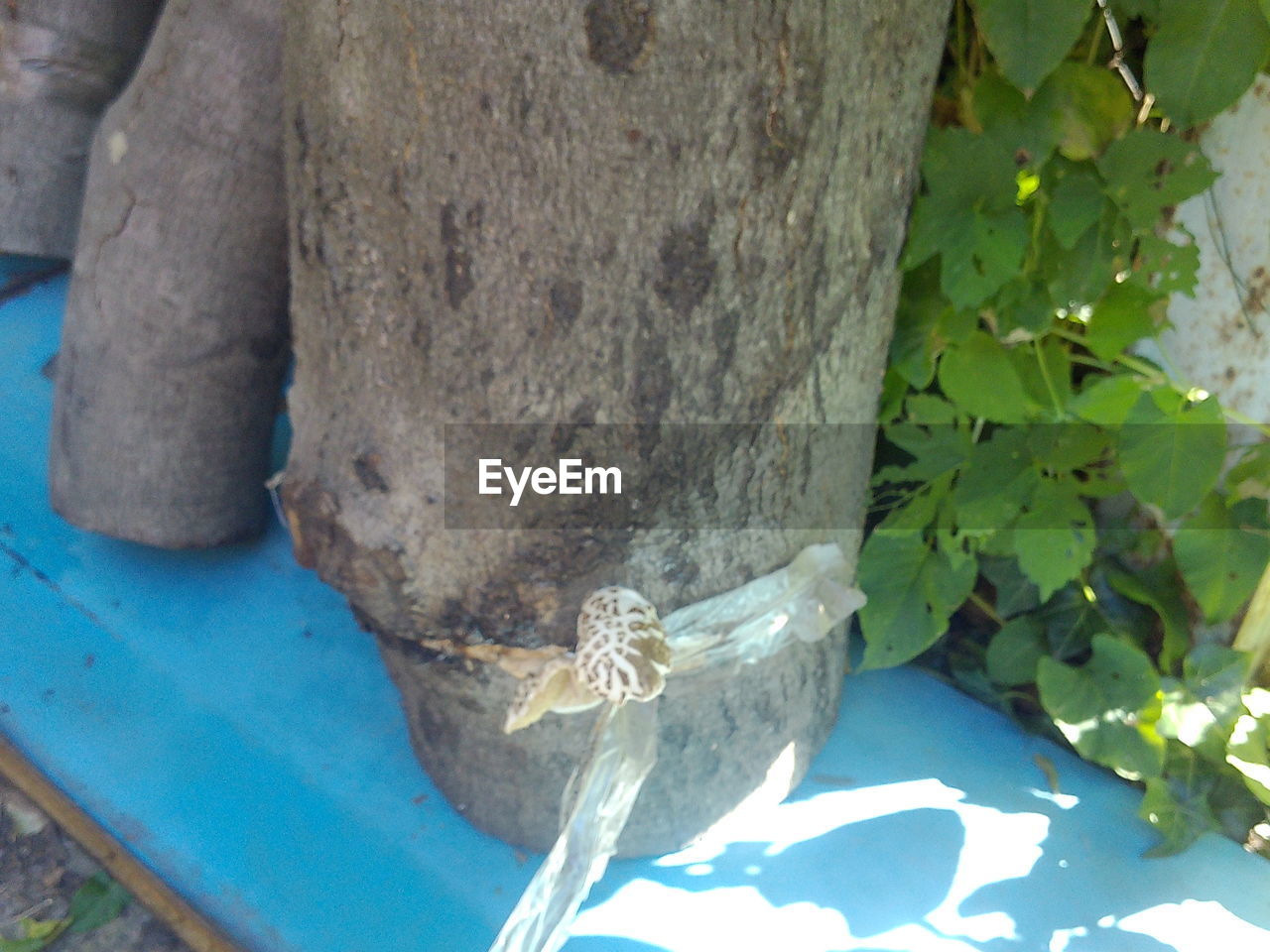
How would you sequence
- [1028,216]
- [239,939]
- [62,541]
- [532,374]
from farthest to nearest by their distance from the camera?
[62,541]
[239,939]
[1028,216]
[532,374]

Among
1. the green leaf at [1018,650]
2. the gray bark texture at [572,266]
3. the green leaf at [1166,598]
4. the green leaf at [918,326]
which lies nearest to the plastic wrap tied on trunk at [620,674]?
the gray bark texture at [572,266]

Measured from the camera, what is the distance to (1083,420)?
49.6 inches

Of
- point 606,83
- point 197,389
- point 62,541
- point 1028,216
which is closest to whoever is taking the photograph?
point 606,83

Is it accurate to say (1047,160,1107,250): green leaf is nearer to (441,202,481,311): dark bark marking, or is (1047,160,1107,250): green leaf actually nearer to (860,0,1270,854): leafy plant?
(860,0,1270,854): leafy plant

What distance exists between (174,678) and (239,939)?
0.49m

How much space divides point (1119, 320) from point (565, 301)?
2.47 feet

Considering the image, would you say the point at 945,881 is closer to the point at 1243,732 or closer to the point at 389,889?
the point at 1243,732

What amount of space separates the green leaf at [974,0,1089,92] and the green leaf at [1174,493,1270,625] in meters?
0.65

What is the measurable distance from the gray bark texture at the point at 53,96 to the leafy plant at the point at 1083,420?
1.63m

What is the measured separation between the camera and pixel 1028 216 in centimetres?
119

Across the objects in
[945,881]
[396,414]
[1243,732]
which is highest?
[396,414]

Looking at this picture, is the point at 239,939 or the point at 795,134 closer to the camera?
the point at 795,134

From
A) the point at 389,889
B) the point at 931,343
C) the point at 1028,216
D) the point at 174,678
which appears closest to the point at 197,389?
the point at 174,678

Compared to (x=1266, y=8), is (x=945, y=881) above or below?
below
